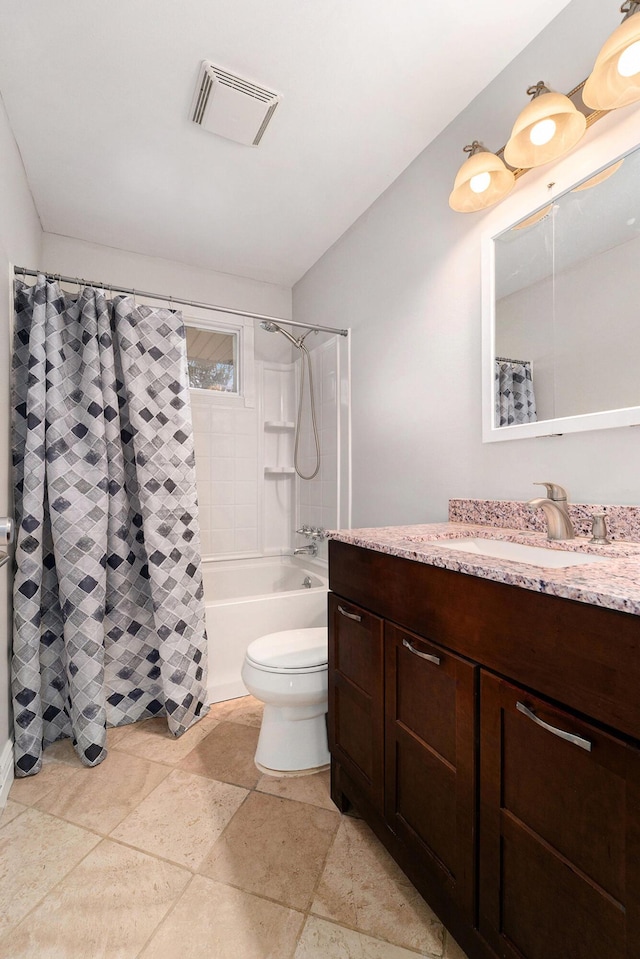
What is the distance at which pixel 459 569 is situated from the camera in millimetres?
931

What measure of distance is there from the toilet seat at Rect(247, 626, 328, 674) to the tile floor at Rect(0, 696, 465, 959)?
42 cm

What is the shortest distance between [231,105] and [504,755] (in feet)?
7.07

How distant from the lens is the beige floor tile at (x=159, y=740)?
1.81 meters

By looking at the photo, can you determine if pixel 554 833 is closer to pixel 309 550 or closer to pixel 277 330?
pixel 309 550

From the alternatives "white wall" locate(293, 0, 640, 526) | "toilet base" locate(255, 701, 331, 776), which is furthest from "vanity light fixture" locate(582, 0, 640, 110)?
"toilet base" locate(255, 701, 331, 776)

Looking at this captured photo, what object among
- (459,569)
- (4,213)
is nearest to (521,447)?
(459,569)

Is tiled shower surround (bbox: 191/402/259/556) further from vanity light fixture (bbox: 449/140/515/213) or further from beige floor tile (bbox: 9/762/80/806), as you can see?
vanity light fixture (bbox: 449/140/515/213)

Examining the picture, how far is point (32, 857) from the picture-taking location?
1308 mm

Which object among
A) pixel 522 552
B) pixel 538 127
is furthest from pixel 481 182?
pixel 522 552

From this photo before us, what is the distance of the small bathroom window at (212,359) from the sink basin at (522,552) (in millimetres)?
2145

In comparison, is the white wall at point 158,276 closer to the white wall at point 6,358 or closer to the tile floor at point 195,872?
the white wall at point 6,358

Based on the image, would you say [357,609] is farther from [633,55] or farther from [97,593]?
[633,55]

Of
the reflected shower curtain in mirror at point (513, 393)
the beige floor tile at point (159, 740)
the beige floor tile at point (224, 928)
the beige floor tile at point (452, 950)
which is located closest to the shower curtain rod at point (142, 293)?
the reflected shower curtain in mirror at point (513, 393)

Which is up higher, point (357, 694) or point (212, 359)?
point (212, 359)
